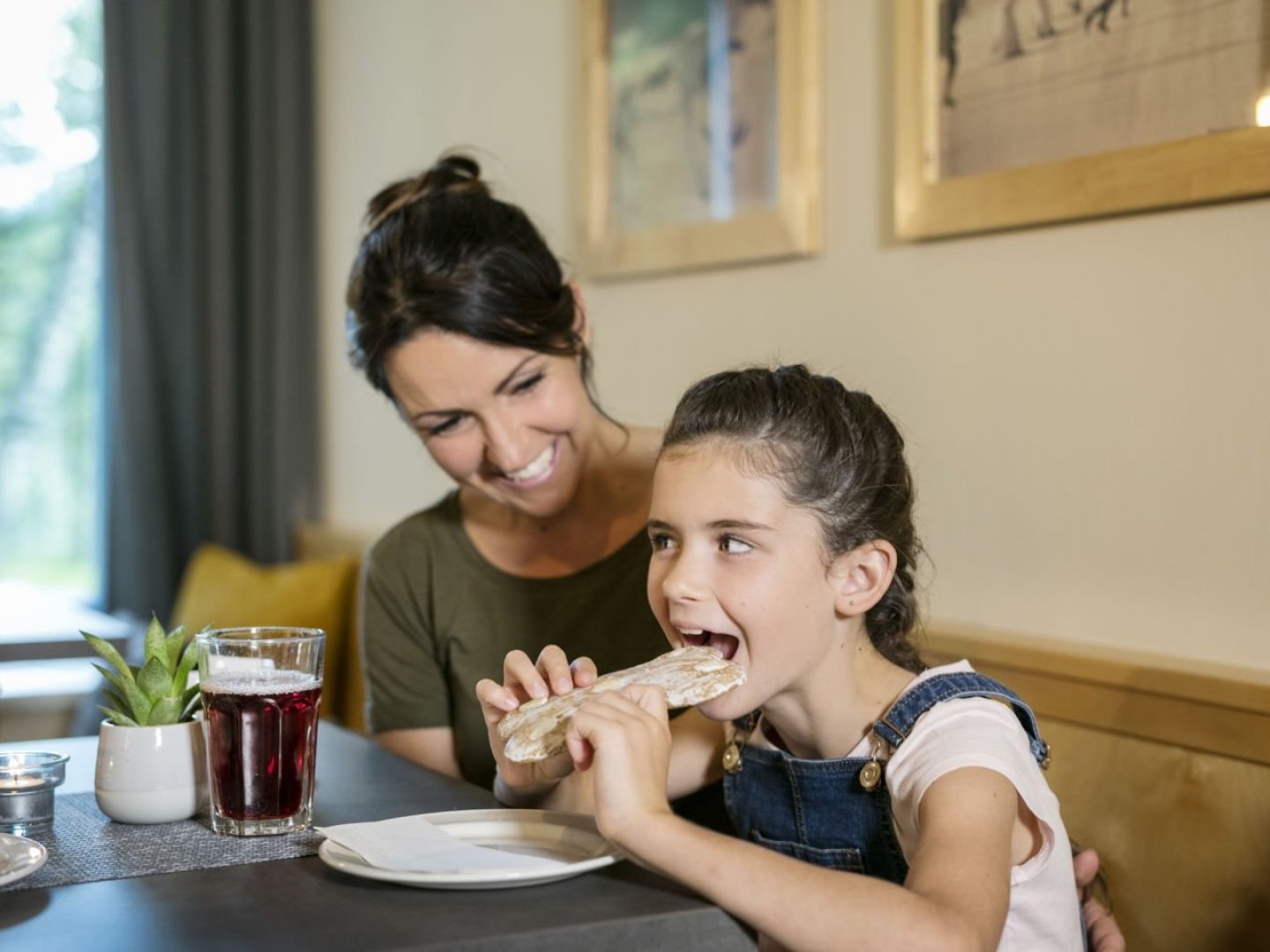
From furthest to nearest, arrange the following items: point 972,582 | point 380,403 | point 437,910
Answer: point 380,403
point 972,582
point 437,910

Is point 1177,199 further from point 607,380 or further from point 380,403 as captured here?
point 380,403

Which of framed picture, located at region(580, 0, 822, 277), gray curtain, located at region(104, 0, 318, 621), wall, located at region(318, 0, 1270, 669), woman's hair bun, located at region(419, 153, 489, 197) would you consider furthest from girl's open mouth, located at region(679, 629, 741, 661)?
gray curtain, located at region(104, 0, 318, 621)

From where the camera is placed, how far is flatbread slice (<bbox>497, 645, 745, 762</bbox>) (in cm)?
126

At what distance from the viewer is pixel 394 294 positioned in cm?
187

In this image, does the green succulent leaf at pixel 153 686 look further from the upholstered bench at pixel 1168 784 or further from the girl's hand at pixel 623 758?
the upholstered bench at pixel 1168 784

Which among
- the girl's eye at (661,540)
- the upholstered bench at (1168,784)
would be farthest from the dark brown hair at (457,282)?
the upholstered bench at (1168,784)

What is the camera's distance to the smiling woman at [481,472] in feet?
6.05

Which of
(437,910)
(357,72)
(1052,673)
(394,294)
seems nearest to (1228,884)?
(1052,673)

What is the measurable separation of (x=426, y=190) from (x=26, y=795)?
3.38 feet

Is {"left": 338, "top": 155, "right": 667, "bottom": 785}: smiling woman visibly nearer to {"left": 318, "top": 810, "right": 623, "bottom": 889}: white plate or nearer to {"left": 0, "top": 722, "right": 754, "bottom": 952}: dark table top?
{"left": 318, "top": 810, "right": 623, "bottom": 889}: white plate

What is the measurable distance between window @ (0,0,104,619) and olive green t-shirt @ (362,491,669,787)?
7.91ft

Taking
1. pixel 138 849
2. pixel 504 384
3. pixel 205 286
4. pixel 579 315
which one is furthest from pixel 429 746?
pixel 205 286

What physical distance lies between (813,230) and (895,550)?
1.00 metres

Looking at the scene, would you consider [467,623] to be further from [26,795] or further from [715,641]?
[26,795]
